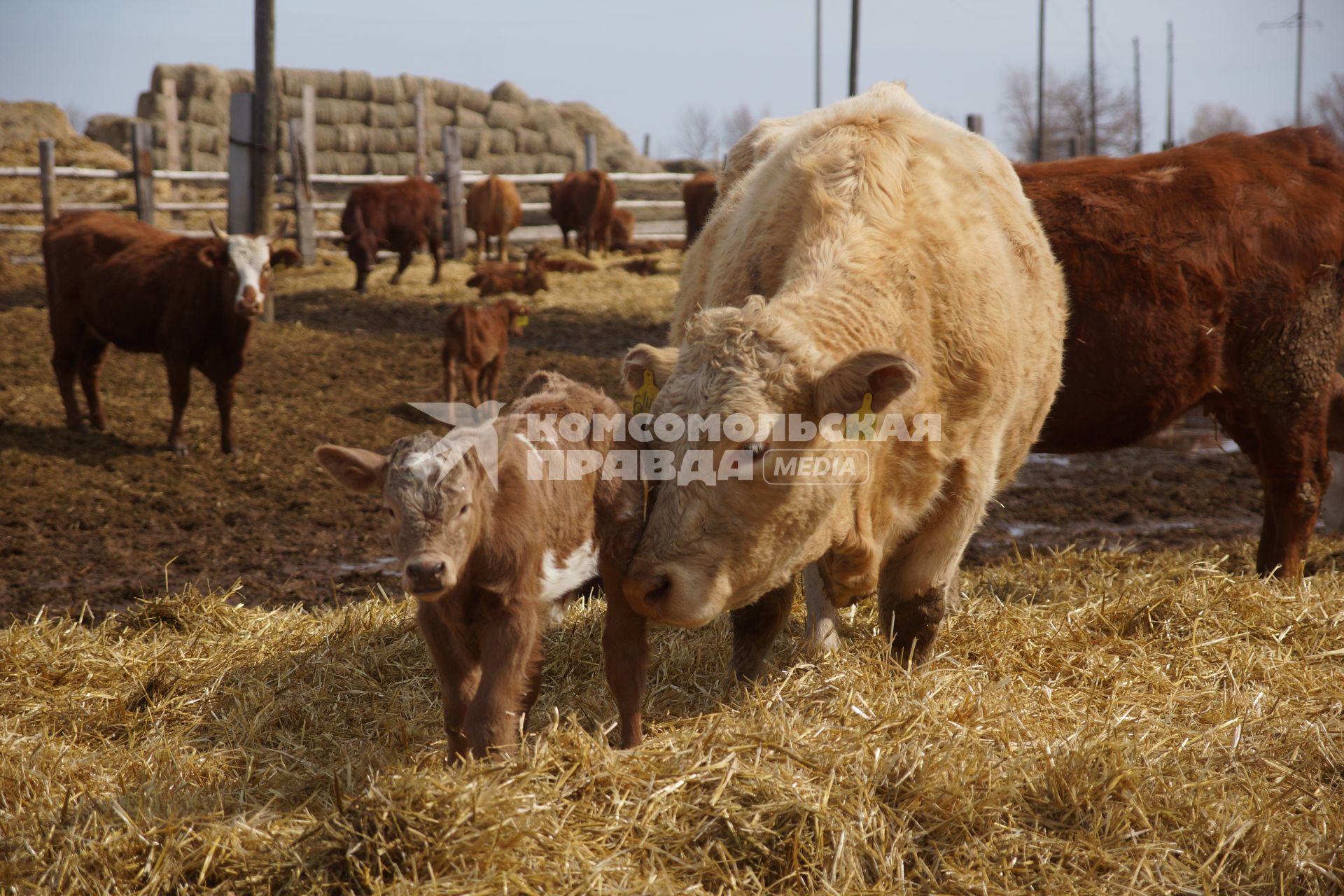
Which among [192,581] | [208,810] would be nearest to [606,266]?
[192,581]

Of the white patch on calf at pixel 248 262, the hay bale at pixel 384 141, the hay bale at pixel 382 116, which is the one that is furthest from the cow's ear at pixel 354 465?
the hay bale at pixel 382 116

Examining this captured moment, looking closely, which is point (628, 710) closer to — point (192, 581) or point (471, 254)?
point (192, 581)

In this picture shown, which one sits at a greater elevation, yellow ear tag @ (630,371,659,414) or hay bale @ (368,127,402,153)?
hay bale @ (368,127,402,153)

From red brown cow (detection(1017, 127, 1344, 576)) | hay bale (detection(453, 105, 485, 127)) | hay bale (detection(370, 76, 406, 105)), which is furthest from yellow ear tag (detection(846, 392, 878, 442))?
hay bale (detection(453, 105, 485, 127))

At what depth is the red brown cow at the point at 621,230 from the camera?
22.2 m

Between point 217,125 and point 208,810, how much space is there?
1183 inches

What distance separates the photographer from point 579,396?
3346 millimetres

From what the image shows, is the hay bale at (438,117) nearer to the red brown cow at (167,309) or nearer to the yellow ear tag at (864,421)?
the red brown cow at (167,309)

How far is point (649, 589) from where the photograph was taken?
2.87 meters

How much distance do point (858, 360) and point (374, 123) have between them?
3111cm

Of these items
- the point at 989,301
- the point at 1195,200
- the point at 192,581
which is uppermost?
the point at 1195,200

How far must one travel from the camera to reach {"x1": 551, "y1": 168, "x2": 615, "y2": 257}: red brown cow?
836 inches

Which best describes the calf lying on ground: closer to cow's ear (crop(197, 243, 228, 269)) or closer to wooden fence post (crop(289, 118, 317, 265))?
wooden fence post (crop(289, 118, 317, 265))

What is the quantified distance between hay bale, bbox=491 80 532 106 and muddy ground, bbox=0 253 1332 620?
24.8 meters
